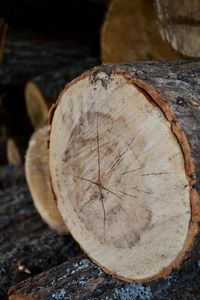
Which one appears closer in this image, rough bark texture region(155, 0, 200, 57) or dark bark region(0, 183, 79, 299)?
rough bark texture region(155, 0, 200, 57)

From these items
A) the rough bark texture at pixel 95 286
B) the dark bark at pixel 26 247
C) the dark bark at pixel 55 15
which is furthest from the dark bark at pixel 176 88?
the dark bark at pixel 55 15

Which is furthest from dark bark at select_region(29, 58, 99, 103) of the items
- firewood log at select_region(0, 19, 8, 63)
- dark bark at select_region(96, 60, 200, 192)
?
dark bark at select_region(96, 60, 200, 192)

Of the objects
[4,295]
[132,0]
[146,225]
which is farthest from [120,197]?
[132,0]

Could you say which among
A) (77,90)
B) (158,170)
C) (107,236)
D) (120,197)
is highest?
(77,90)

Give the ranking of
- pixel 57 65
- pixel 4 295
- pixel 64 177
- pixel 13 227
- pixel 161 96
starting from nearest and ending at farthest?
pixel 161 96 → pixel 64 177 → pixel 4 295 → pixel 13 227 → pixel 57 65

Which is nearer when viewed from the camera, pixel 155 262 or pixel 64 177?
pixel 155 262

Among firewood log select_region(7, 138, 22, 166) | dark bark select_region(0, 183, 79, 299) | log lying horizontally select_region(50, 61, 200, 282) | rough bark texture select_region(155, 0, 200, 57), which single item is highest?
rough bark texture select_region(155, 0, 200, 57)

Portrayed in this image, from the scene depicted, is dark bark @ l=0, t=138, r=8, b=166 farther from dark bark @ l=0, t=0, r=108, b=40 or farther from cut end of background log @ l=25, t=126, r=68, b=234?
cut end of background log @ l=25, t=126, r=68, b=234

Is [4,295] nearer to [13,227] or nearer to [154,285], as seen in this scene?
[13,227]
